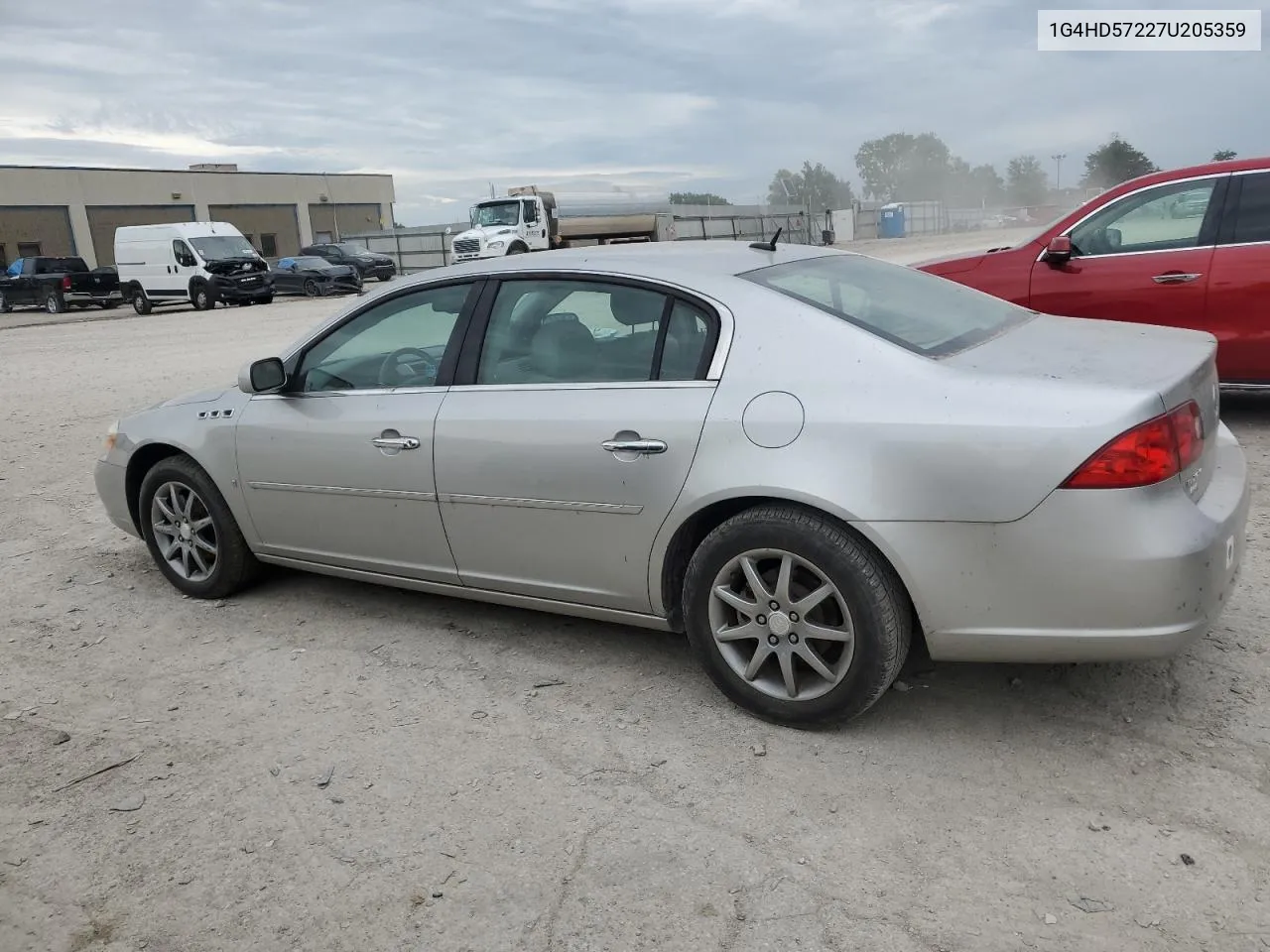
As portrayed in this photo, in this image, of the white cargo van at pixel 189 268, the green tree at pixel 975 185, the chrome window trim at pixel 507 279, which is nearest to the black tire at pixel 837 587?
the chrome window trim at pixel 507 279

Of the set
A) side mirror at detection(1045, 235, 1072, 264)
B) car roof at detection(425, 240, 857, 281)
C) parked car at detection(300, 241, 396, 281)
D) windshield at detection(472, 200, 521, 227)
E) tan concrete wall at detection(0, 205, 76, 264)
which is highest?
tan concrete wall at detection(0, 205, 76, 264)

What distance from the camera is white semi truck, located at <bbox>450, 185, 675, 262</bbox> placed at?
111ft

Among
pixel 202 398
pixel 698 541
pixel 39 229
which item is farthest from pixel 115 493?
pixel 39 229

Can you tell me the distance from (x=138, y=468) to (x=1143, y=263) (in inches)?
234

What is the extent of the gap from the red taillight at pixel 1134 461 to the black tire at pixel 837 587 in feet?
1.94

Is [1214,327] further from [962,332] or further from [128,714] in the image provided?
[128,714]

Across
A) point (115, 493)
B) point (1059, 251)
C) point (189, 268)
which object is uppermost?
point (189, 268)

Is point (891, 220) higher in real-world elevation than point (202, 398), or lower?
higher

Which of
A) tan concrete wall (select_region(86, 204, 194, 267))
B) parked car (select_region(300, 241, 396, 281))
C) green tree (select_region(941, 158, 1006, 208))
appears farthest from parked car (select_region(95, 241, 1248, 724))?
green tree (select_region(941, 158, 1006, 208))

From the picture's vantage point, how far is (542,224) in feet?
114

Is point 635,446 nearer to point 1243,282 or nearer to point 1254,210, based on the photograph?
point 1243,282

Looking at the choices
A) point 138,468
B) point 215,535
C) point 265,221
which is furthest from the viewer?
point 265,221

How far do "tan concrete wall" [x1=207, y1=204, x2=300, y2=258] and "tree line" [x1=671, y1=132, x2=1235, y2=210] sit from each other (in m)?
38.1

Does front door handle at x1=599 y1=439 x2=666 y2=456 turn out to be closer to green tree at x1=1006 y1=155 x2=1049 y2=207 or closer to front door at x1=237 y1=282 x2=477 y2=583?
front door at x1=237 y1=282 x2=477 y2=583
